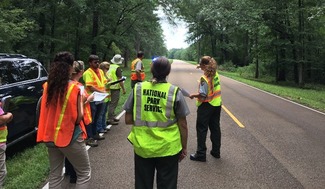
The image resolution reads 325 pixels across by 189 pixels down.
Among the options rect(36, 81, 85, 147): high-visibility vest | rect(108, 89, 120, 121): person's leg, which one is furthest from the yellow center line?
rect(36, 81, 85, 147): high-visibility vest

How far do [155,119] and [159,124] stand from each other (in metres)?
0.07

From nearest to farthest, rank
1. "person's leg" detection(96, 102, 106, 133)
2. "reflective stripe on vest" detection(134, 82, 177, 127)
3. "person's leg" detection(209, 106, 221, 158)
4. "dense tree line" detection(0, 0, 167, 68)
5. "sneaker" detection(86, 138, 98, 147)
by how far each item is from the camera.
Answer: "reflective stripe on vest" detection(134, 82, 177, 127)
"person's leg" detection(209, 106, 221, 158)
"sneaker" detection(86, 138, 98, 147)
"person's leg" detection(96, 102, 106, 133)
"dense tree line" detection(0, 0, 167, 68)

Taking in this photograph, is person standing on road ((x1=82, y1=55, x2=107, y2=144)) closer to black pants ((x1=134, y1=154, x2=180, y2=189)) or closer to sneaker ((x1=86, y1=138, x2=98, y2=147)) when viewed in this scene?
sneaker ((x1=86, y1=138, x2=98, y2=147))

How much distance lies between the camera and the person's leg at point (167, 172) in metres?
3.46

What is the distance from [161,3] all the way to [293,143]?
26.6 meters

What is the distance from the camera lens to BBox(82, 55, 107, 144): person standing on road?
23.4 ft

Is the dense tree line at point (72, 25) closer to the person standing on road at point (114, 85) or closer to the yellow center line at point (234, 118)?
the person standing on road at point (114, 85)

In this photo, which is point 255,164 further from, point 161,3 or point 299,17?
point 161,3

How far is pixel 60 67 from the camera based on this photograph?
3.64 m

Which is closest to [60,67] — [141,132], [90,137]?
[141,132]

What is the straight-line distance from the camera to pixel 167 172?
3.48 meters

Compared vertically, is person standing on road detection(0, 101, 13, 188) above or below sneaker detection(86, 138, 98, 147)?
above

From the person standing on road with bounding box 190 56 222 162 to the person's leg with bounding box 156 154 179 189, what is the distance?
2.63 metres

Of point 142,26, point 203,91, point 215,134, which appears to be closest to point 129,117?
point 203,91
